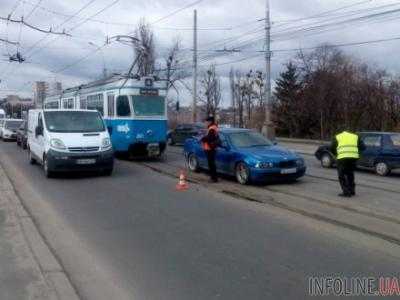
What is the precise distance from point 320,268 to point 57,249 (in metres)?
3.50

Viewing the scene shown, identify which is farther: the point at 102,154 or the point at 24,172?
the point at 24,172

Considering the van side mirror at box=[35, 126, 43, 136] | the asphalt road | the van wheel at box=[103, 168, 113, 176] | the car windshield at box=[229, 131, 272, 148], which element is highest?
the van side mirror at box=[35, 126, 43, 136]

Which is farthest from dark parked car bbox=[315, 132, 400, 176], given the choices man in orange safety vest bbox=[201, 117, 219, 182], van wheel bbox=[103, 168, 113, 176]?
van wheel bbox=[103, 168, 113, 176]

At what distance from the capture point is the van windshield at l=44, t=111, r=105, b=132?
1739cm

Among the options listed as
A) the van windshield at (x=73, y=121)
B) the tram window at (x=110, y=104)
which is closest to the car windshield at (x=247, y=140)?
the van windshield at (x=73, y=121)

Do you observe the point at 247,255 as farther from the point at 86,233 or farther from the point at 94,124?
the point at 94,124

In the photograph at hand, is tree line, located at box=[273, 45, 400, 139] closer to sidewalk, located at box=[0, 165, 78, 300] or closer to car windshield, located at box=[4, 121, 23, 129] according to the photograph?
car windshield, located at box=[4, 121, 23, 129]

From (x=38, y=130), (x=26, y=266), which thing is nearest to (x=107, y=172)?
(x=38, y=130)

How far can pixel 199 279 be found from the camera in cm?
642

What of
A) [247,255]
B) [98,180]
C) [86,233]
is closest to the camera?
[247,255]

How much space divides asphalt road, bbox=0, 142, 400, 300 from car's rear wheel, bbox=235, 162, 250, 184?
6.39 feet

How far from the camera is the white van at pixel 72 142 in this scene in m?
16.4

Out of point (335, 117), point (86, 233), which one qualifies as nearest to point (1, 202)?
point (86, 233)

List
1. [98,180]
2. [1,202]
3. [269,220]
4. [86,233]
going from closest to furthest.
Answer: [86,233] → [269,220] → [1,202] → [98,180]
